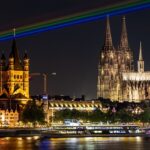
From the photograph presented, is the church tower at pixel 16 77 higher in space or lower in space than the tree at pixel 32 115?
higher

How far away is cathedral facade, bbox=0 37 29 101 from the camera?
179 m

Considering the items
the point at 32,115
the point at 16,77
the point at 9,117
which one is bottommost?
the point at 9,117

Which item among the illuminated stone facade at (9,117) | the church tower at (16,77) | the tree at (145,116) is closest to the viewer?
the illuminated stone facade at (9,117)

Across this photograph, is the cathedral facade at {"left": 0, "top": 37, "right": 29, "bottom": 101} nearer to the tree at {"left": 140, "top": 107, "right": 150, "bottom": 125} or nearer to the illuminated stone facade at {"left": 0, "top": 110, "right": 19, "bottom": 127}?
the illuminated stone facade at {"left": 0, "top": 110, "right": 19, "bottom": 127}

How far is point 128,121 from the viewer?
18188cm

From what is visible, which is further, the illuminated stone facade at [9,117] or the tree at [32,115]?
the illuminated stone facade at [9,117]

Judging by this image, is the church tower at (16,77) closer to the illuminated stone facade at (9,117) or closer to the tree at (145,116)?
the illuminated stone facade at (9,117)

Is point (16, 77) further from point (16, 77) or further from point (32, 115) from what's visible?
point (32, 115)

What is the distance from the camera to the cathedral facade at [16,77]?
179 meters

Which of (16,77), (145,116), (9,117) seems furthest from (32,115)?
(145,116)

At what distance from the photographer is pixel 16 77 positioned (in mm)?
181125

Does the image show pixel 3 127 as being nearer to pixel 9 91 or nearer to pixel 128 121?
pixel 9 91

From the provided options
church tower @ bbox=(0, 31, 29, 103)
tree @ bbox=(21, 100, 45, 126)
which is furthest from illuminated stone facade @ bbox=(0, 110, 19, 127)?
church tower @ bbox=(0, 31, 29, 103)

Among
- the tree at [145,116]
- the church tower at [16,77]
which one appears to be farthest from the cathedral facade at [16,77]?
the tree at [145,116]
